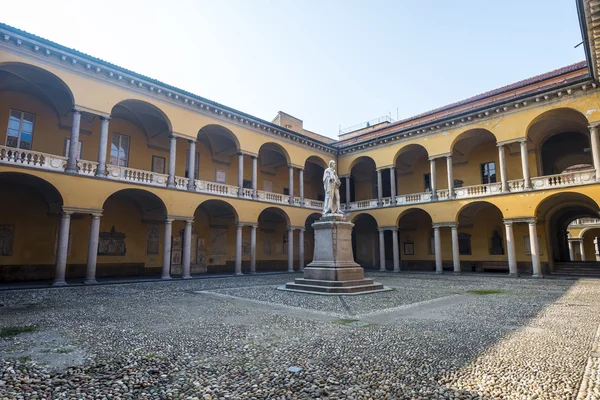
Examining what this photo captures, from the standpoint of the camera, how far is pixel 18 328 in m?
5.72

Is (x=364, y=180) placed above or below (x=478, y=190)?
above

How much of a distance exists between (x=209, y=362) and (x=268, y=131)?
19.0 m

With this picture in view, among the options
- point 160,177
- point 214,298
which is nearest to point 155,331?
point 214,298

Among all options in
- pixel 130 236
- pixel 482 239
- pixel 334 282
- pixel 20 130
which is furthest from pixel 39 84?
pixel 482 239

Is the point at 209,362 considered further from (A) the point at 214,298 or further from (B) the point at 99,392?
(A) the point at 214,298

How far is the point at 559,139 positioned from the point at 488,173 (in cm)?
458

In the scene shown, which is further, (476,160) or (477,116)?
(476,160)

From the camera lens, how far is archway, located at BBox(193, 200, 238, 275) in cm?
2139

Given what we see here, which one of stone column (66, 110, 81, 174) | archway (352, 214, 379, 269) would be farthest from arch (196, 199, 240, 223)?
archway (352, 214, 379, 269)

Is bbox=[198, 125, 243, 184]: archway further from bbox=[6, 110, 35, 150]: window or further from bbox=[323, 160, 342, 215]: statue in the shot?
bbox=[323, 160, 342, 215]: statue

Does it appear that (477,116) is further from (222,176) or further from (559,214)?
(222,176)

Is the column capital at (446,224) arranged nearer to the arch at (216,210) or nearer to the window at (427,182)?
the window at (427,182)

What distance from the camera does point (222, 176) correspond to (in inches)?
905

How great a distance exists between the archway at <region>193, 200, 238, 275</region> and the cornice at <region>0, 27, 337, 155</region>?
5412mm
